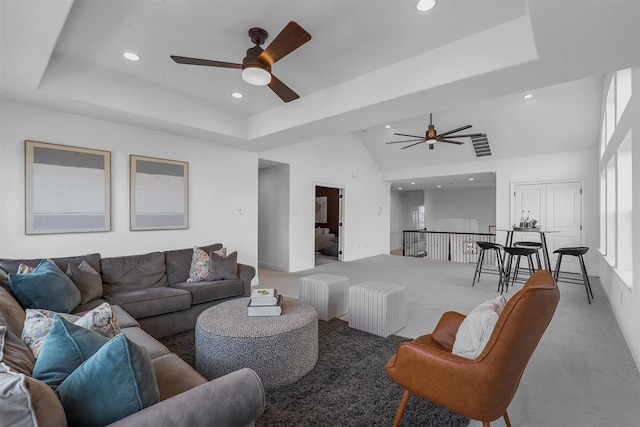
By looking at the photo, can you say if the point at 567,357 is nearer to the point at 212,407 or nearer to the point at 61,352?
the point at 212,407

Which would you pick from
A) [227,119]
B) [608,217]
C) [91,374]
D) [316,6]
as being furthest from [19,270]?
[608,217]

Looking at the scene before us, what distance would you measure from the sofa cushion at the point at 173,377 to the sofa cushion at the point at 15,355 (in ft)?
1.64

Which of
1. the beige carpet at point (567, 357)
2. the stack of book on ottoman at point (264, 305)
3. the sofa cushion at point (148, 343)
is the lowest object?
the beige carpet at point (567, 357)

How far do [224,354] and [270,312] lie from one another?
17.9 inches

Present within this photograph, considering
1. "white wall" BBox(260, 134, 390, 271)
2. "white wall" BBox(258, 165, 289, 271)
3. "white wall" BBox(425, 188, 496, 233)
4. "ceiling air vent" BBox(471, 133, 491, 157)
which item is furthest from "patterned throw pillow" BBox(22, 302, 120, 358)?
"white wall" BBox(425, 188, 496, 233)

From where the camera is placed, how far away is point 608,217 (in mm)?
4477

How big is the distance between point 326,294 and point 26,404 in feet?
9.46

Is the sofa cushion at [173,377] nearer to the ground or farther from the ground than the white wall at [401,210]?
nearer to the ground

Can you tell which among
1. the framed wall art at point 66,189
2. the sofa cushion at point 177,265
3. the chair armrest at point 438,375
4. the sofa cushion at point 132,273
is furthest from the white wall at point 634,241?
the framed wall art at point 66,189

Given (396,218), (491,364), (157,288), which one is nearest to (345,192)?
(157,288)

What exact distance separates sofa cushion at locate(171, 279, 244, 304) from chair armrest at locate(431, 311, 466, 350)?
7.76 ft

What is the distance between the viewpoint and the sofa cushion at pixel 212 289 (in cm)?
330

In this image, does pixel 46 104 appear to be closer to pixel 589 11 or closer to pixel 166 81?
pixel 166 81

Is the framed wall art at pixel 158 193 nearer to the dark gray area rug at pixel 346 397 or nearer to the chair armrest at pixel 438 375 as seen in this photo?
the dark gray area rug at pixel 346 397
